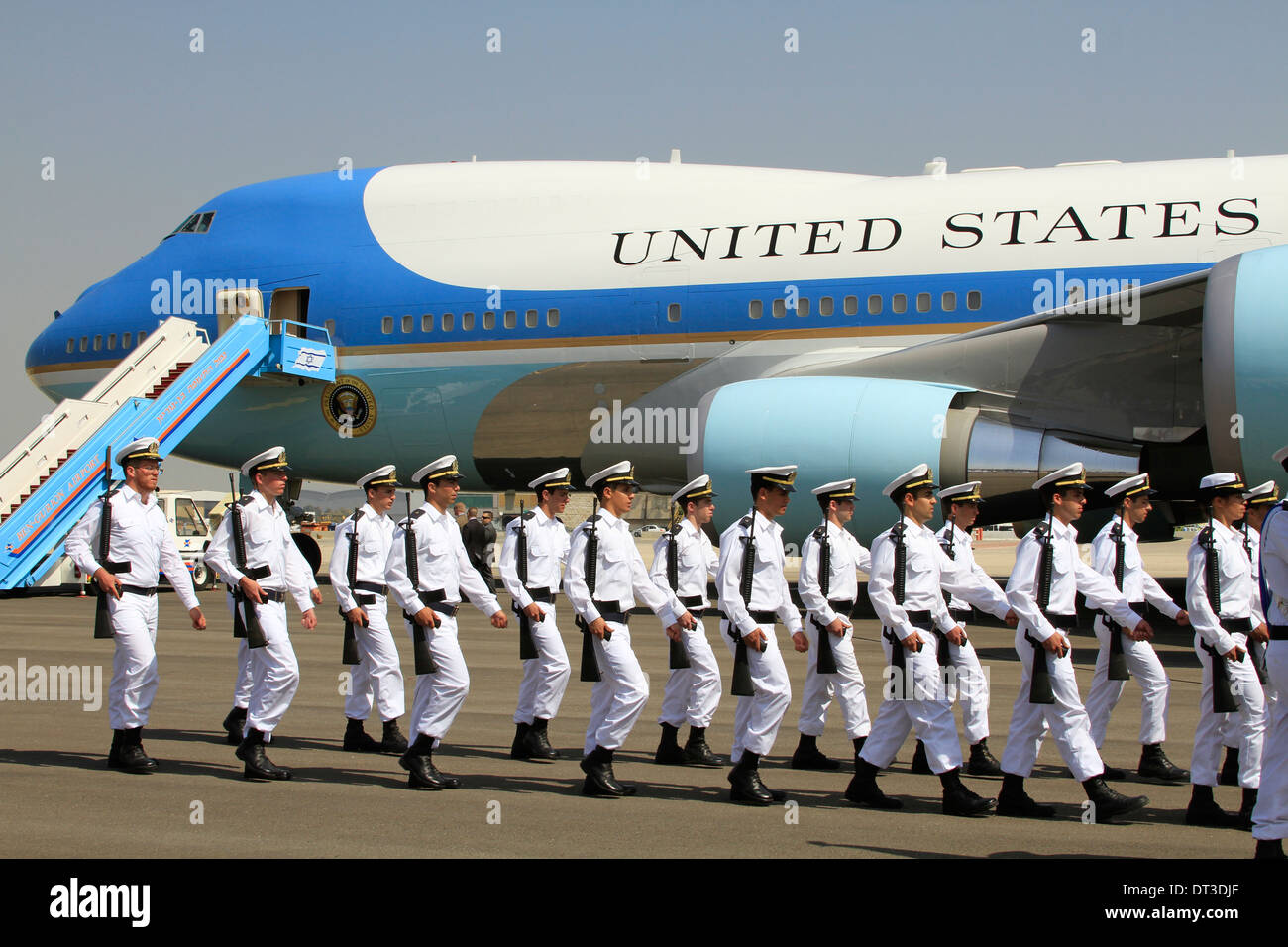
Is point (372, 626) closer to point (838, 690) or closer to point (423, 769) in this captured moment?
point (423, 769)

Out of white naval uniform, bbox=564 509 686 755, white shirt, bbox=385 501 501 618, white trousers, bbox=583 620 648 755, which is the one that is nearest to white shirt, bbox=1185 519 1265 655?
white naval uniform, bbox=564 509 686 755

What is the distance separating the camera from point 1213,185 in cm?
1544

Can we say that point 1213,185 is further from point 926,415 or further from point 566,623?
point 566,623

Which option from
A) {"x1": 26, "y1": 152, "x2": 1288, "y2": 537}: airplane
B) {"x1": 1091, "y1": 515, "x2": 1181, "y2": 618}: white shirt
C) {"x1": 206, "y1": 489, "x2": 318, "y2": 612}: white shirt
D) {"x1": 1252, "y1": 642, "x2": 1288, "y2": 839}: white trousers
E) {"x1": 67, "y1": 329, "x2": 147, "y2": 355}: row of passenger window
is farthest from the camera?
{"x1": 67, "y1": 329, "x2": 147, "y2": 355}: row of passenger window

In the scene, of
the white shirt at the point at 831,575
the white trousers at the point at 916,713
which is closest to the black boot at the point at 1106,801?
the white trousers at the point at 916,713

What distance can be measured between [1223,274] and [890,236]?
436cm

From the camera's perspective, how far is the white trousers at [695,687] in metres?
7.88

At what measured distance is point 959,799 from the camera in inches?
256

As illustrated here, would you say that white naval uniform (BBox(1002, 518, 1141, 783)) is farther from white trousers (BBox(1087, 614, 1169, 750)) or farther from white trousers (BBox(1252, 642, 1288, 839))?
white trousers (BBox(1252, 642, 1288, 839))

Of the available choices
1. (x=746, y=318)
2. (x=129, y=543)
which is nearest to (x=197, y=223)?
(x=746, y=318)

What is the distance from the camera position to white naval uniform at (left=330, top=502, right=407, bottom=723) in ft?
26.1

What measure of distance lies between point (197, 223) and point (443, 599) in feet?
47.4

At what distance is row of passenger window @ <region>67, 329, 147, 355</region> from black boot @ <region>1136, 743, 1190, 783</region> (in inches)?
649
